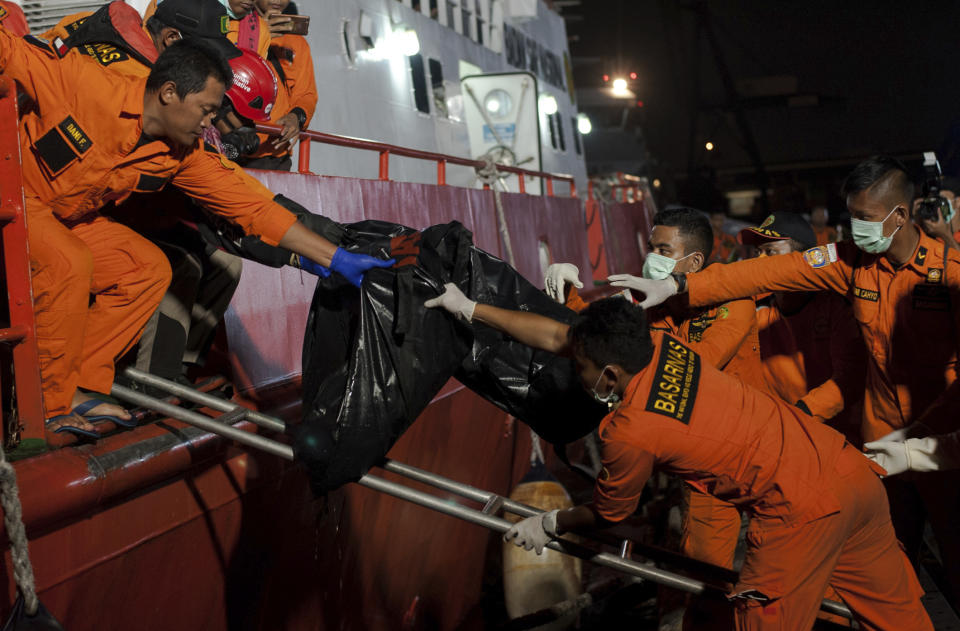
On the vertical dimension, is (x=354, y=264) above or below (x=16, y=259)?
below

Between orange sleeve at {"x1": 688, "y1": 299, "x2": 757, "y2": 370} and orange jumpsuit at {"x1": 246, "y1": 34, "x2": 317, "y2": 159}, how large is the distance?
117 inches

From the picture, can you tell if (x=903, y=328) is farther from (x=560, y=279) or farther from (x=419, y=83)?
(x=419, y=83)

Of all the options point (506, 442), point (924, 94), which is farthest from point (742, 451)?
point (924, 94)

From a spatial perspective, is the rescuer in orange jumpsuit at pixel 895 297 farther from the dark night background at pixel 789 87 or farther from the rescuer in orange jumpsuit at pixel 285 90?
the dark night background at pixel 789 87

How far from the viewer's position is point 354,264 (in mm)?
3139

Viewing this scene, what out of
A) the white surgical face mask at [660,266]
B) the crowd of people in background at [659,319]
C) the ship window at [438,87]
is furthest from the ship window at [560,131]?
the white surgical face mask at [660,266]

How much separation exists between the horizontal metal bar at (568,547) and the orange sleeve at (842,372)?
4.47 feet

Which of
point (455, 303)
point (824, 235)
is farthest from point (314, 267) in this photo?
point (824, 235)

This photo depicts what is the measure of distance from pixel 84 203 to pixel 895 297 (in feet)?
10.6

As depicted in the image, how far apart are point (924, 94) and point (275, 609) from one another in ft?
89.5

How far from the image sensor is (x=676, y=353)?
2754 millimetres

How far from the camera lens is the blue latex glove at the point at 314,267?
10.7 ft

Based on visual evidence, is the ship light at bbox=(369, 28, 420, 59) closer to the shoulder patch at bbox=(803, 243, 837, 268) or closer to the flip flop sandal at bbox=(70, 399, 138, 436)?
the shoulder patch at bbox=(803, 243, 837, 268)

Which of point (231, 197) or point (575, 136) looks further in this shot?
point (575, 136)
